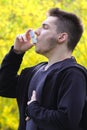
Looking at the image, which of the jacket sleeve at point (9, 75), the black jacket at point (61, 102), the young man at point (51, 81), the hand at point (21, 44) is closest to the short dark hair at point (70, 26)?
the young man at point (51, 81)

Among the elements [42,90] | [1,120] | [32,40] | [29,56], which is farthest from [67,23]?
[1,120]

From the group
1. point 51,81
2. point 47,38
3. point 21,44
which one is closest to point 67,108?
point 51,81

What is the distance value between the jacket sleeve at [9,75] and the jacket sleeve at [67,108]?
1.76ft

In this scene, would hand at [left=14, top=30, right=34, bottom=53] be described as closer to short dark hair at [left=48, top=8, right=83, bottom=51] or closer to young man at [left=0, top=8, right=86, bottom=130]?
young man at [left=0, top=8, right=86, bottom=130]

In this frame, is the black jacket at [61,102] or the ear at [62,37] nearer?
the black jacket at [61,102]

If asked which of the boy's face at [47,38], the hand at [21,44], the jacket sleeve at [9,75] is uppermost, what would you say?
the boy's face at [47,38]

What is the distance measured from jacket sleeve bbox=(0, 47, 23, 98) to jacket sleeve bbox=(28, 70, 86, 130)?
0.54 m

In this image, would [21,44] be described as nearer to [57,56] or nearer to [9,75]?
[9,75]

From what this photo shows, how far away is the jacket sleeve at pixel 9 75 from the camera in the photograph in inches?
122

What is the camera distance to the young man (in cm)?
253

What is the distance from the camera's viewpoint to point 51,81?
2.66m

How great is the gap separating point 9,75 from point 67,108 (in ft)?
2.43

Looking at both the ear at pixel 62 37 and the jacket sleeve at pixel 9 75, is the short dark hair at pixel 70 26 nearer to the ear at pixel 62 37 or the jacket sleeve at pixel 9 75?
the ear at pixel 62 37

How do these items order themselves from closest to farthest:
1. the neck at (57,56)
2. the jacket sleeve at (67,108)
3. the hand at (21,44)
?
the jacket sleeve at (67,108)
the neck at (57,56)
the hand at (21,44)
